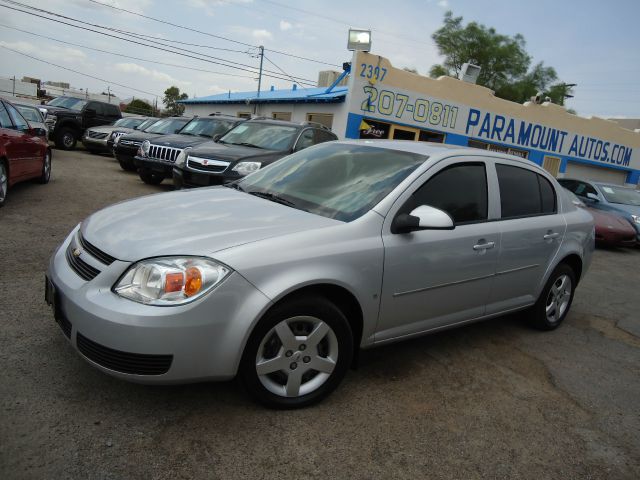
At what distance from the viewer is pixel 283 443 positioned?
8.37 feet

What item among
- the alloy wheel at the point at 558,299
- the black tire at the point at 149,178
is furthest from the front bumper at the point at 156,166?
the alloy wheel at the point at 558,299

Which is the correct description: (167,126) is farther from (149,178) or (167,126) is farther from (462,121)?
(462,121)

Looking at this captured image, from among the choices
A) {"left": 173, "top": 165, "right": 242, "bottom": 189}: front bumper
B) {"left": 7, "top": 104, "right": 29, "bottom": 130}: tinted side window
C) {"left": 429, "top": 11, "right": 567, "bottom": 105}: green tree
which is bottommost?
{"left": 173, "top": 165, "right": 242, "bottom": 189}: front bumper

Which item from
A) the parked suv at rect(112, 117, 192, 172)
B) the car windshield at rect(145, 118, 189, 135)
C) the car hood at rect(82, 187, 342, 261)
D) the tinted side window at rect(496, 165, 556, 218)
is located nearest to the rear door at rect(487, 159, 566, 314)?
the tinted side window at rect(496, 165, 556, 218)

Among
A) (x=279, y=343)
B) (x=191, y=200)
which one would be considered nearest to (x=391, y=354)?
(x=279, y=343)

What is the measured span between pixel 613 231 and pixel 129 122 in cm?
1507

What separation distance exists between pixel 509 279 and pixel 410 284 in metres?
1.26

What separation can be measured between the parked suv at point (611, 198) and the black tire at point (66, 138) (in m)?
15.6

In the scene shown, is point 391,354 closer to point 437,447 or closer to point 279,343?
point 437,447

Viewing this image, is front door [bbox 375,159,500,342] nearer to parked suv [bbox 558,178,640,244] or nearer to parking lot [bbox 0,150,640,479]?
parking lot [bbox 0,150,640,479]

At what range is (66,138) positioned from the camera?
16.6m

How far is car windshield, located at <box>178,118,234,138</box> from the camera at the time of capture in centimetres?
1116

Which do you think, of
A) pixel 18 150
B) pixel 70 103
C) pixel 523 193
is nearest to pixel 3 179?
pixel 18 150

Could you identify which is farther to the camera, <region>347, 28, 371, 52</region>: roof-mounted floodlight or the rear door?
<region>347, 28, 371, 52</region>: roof-mounted floodlight
